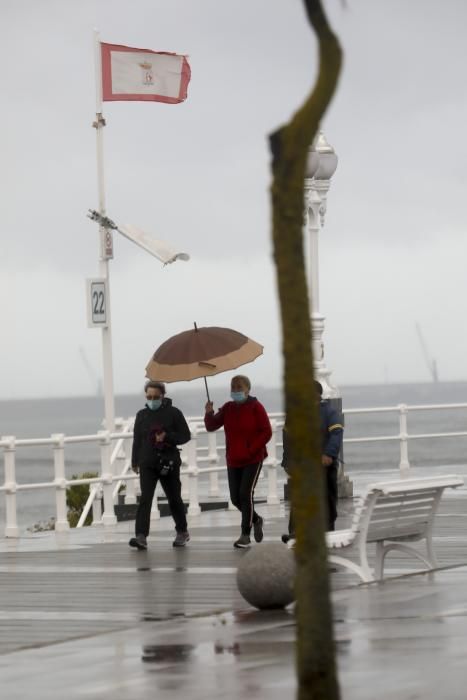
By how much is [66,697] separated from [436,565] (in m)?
6.43

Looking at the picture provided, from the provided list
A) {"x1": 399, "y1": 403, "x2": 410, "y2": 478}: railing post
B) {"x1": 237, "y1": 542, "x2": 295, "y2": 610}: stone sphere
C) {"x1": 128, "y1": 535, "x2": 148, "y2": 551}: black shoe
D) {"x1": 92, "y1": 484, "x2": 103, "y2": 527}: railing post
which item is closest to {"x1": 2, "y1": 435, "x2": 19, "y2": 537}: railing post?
{"x1": 128, "y1": 535, "x2": 148, "y2": 551}: black shoe

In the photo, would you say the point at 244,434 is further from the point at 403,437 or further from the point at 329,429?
the point at 403,437

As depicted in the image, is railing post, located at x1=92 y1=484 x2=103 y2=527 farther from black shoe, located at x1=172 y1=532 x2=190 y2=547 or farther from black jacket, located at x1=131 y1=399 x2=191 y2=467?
black jacket, located at x1=131 y1=399 x2=191 y2=467

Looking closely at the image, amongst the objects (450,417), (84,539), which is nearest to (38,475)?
(450,417)

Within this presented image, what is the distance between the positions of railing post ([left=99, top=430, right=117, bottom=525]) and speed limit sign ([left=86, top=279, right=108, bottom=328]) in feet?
9.34

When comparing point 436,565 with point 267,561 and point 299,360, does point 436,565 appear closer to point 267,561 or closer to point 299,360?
A: point 267,561

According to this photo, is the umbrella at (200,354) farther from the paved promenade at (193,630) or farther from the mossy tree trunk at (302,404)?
the mossy tree trunk at (302,404)

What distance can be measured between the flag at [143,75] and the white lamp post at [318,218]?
9.77 ft

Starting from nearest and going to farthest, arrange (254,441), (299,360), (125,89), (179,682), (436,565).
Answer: (299,360), (179,682), (436,565), (254,441), (125,89)

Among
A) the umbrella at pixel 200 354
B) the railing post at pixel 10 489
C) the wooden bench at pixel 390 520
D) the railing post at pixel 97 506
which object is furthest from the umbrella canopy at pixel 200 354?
the railing post at pixel 97 506

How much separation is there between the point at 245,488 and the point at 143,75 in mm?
10795

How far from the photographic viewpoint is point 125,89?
2731 centimetres

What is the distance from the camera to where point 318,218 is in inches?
1032

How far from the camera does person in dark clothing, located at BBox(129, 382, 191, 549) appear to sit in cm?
1889
